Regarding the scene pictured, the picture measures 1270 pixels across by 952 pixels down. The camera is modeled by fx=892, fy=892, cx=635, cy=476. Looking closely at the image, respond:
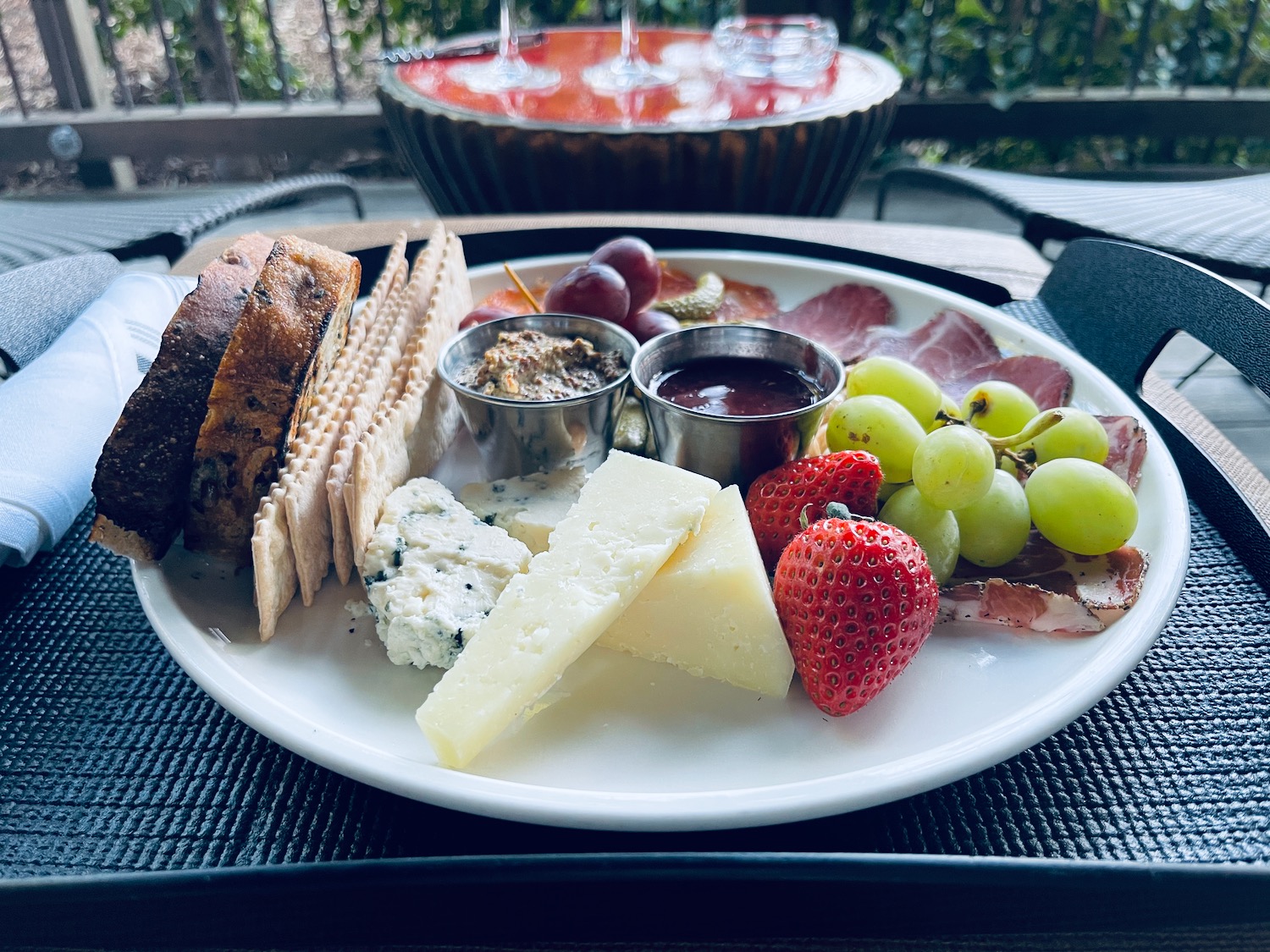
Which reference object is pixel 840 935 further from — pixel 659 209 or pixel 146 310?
pixel 659 209

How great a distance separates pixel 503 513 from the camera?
121 centimetres

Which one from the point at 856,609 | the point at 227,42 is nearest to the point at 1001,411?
the point at 856,609

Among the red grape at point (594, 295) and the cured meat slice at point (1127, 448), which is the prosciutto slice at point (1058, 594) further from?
the red grape at point (594, 295)

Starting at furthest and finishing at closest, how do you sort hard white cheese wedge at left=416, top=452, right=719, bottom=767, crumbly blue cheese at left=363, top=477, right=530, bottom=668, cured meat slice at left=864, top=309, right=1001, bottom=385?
cured meat slice at left=864, top=309, right=1001, bottom=385 → crumbly blue cheese at left=363, top=477, right=530, bottom=668 → hard white cheese wedge at left=416, top=452, right=719, bottom=767

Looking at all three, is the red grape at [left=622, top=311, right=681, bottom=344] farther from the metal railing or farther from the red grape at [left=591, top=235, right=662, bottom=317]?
the metal railing

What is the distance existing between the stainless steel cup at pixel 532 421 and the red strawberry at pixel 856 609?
51 centimetres

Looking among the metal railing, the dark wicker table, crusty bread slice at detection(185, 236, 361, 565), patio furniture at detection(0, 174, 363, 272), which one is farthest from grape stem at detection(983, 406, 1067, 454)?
the metal railing

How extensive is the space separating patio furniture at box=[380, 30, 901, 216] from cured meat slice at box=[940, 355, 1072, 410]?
4.42 feet

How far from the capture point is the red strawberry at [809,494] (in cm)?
108

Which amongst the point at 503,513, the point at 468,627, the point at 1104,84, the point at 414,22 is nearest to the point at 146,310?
the point at 503,513

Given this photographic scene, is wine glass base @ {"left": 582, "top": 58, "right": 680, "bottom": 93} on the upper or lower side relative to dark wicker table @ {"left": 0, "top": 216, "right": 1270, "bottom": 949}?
upper

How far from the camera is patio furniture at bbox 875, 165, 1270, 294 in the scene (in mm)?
2029

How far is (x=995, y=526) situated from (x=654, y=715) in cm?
50

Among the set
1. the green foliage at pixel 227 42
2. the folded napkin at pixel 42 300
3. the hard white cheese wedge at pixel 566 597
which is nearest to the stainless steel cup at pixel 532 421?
the hard white cheese wedge at pixel 566 597
